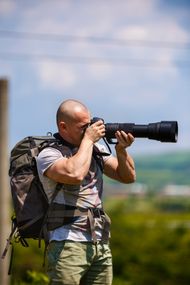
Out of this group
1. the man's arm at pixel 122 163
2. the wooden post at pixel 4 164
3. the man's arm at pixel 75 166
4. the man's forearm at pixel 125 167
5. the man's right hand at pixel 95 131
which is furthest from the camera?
the wooden post at pixel 4 164

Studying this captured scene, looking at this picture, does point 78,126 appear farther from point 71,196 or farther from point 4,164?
point 4,164

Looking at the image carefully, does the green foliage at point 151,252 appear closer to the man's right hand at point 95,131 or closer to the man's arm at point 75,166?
the man's right hand at point 95,131

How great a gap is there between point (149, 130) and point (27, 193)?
31.8 inches

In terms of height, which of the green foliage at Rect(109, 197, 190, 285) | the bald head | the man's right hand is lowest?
the green foliage at Rect(109, 197, 190, 285)

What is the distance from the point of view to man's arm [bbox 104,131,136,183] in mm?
5570

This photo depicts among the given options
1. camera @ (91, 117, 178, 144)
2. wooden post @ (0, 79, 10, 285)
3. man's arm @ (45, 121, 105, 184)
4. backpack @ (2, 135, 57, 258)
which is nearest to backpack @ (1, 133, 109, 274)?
backpack @ (2, 135, 57, 258)

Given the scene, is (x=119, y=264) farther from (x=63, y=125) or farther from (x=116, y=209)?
(x=63, y=125)

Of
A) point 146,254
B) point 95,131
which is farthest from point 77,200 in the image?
point 146,254

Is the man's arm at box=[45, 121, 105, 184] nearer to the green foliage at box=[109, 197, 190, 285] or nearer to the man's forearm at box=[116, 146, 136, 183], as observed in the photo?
the man's forearm at box=[116, 146, 136, 183]

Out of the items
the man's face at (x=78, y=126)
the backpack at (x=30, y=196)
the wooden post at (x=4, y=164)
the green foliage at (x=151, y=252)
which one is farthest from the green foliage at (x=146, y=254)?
the man's face at (x=78, y=126)

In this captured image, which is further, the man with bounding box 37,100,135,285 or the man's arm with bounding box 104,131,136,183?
the man's arm with bounding box 104,131,136,183

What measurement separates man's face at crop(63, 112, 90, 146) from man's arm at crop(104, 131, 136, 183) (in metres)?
0.21

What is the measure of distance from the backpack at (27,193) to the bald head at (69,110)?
0.18 m

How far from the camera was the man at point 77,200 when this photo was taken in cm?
537
